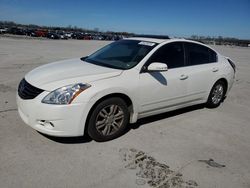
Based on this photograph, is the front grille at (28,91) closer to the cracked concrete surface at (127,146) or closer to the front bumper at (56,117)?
the front bumper at (56,117)

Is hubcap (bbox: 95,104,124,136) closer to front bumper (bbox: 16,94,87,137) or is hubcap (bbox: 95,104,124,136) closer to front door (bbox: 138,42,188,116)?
front bumper (bbox: 16,94,87,137)

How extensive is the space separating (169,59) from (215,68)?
1.55 metres

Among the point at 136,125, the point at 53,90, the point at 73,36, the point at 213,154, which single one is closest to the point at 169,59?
the point at 136,125

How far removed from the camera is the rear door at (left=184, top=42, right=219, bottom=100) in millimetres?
5465

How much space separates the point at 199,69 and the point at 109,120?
2.42 meters

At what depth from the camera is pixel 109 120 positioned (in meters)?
4.28

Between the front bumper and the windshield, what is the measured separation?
1168 millimetres

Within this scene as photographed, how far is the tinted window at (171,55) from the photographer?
4912mm

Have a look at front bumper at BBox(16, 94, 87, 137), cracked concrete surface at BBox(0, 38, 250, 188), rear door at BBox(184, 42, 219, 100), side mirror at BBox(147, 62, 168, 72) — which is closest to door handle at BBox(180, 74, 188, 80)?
rear door at BBox(184, 42, 219, 100)

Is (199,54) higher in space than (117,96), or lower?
higher

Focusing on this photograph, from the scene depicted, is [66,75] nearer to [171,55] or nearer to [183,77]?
[171,55]

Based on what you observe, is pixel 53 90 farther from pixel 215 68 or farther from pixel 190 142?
pixel 215 68

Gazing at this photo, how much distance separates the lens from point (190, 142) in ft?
14.8

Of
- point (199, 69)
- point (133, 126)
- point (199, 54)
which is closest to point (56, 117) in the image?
point (133, 126)
